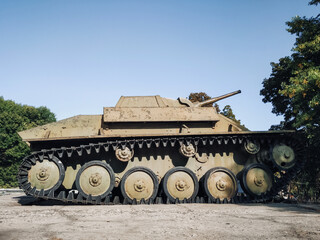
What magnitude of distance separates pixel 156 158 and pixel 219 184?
248 cm

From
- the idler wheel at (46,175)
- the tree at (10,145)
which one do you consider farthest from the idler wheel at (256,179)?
the tree at (10,145)

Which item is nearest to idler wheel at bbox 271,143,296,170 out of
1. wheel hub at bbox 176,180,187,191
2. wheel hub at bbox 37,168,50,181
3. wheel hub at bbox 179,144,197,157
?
wheel hub at bbox 179,144,197,157

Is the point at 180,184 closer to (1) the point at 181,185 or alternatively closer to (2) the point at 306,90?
(1) the point at 181,185

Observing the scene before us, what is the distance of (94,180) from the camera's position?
9.90 metres

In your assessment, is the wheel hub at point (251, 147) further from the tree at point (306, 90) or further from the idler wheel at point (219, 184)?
the tree at point (306, 90)

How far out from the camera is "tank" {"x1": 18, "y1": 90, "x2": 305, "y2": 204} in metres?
9.95

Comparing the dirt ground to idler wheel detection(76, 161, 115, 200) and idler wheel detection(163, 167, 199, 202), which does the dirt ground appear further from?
idler wheel detection(163, 167, 199, 202)

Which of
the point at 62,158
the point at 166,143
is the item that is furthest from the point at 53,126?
the point at 166,143

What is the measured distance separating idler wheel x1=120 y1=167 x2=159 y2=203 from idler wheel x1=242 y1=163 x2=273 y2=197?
3.31 metres

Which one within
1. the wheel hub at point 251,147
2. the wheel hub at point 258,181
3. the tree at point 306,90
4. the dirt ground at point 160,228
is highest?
the tree at point 306,90

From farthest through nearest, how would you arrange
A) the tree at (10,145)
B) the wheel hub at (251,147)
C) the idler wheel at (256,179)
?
the tree at (10,145), the wheel hub at (251,147), the idler wheel at (256,179)

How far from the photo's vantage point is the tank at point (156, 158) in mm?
9953

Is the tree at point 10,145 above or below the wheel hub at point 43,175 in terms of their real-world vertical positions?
above

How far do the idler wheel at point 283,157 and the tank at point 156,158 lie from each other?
36 mm
